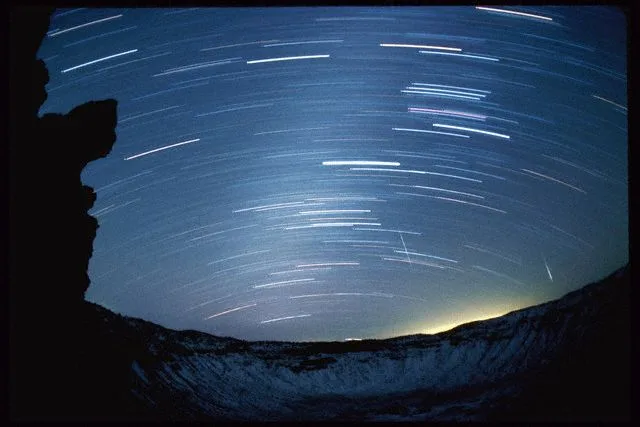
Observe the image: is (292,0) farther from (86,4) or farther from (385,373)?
(385,373)

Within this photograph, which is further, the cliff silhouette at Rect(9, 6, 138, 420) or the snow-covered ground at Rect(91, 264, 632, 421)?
the snow-covered ground at Rect(91, 264, 632, 421)

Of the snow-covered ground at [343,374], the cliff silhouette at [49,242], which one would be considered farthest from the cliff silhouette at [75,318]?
the snow-covered ground at [343,374]

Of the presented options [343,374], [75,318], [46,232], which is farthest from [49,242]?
[343,374]

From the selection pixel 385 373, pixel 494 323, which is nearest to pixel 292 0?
pixel 385 373

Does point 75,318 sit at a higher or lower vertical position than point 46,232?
lower

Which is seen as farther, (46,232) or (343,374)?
(343,374)

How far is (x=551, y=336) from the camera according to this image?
16.3 ft

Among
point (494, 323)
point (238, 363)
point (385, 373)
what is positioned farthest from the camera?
point (494, 323)

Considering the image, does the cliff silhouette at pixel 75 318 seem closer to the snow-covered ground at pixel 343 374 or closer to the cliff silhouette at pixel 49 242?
the cliff silhouette at pixel 49 242

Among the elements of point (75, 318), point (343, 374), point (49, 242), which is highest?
point (49, 242)

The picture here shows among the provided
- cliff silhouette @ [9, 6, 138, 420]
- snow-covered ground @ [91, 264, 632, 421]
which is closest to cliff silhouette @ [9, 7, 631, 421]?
cliff silhouette @ [9, 6, 138, 420]

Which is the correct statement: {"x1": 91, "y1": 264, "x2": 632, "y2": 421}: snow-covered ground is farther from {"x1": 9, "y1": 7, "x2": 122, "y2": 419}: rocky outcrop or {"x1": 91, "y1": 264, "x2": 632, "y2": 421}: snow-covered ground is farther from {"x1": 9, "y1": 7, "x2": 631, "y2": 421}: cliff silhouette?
{"x1": 9, "y1": 7, "x2": 122, "y2": 419}: rocky outcrop

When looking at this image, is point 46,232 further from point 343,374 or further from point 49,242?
point 343,374

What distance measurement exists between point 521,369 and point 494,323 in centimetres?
642
